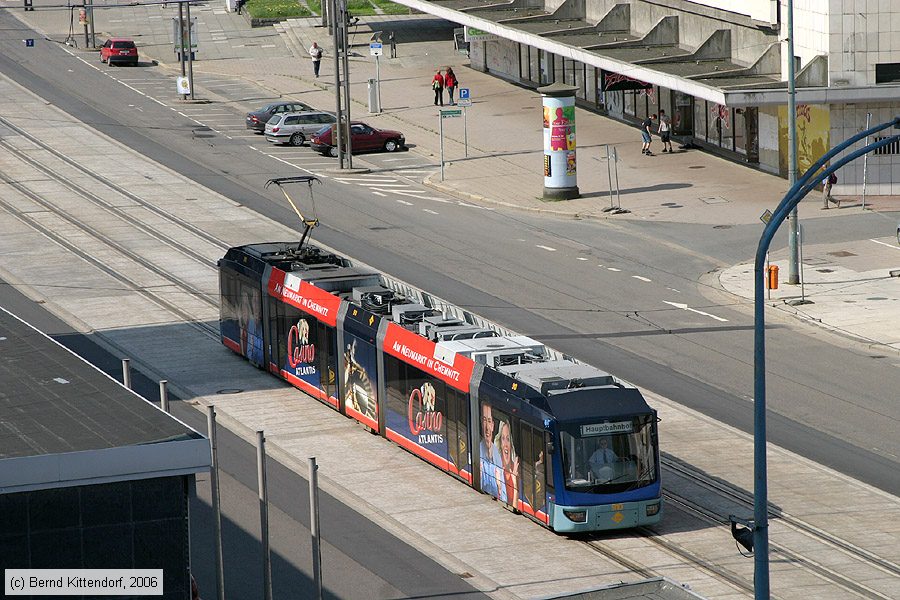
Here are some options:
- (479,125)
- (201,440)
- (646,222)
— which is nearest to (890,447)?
(201,440)

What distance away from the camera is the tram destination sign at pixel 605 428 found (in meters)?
27.3

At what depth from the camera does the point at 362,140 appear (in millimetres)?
65875

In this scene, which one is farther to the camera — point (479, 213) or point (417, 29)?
point (417, 29)

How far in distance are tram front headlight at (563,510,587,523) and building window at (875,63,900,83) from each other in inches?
1270

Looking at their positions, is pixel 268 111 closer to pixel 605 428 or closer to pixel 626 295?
pixel 626 295

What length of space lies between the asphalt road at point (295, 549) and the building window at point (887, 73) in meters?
30.7

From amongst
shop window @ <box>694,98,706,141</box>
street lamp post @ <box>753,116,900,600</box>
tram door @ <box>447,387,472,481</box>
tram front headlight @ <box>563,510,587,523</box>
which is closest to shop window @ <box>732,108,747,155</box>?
shop window @ <box>694,98,706,141</box>

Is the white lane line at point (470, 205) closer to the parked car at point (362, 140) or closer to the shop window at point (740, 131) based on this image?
the parked car at point (362, 140)

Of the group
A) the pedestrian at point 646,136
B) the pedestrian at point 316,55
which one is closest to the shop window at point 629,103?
the pedestrian at point 646,136

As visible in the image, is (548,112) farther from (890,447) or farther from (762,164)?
(890,447)

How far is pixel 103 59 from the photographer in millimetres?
86688

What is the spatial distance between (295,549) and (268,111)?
43.9 metres

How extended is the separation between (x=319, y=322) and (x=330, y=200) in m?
22.2

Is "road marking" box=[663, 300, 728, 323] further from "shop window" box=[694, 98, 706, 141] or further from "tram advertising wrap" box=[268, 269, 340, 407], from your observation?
"shop window" box=[694, 98, 706, 141]
